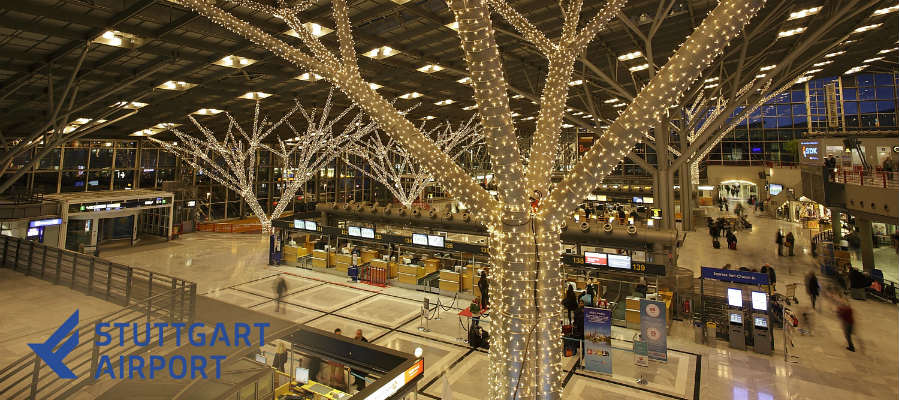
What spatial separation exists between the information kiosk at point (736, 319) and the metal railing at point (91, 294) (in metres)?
10.5

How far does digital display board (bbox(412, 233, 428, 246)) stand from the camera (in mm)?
13500

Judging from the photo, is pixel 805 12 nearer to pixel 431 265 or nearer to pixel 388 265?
pixel 431 265

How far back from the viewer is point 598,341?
296 inches

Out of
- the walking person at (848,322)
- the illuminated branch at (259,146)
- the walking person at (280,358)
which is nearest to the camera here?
the walking person at (280,358)

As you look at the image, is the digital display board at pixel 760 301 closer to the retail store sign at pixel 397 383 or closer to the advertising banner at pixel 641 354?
the advertising banner at pixel 641 354

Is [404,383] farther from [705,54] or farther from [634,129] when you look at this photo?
[705,54]

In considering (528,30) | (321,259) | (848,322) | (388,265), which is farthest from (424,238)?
(848,322)

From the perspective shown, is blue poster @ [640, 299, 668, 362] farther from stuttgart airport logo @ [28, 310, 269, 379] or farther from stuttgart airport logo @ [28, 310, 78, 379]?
stuttgart airport logo @ [28, 310, 78, 379]

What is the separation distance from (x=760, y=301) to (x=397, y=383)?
8.06 m

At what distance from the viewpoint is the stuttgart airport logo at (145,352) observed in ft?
15.8

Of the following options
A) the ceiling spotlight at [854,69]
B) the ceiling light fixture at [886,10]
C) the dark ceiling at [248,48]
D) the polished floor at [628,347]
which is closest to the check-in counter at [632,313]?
the polished floor at [628,347]

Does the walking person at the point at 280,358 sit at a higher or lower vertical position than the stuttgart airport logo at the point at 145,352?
lower

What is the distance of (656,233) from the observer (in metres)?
10.9

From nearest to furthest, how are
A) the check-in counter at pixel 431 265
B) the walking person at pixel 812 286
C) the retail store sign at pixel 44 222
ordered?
the walking person at pixel 812 286 → the check-in counter at pixel 431 265 → the retail store sign at pixel 44 222
